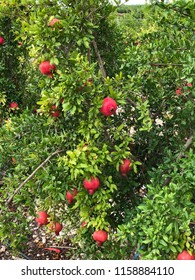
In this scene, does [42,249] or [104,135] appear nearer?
[104,135]

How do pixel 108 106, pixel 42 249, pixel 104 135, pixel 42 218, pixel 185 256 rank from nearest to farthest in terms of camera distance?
pixel 185 256 → pixel 108 106 → pixel 104 135 → pixel 42 218 → pixel 42 249

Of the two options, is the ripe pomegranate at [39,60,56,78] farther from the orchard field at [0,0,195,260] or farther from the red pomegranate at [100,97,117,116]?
the red pomegranate at [100,97,117,116]

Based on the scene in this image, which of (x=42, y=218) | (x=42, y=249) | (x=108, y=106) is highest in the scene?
(x=108, y=106)

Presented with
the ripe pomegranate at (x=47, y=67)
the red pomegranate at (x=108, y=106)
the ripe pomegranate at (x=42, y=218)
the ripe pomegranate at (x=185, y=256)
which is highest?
the ripe pomegranate at (x=47, y=67)

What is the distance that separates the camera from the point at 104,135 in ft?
6.80

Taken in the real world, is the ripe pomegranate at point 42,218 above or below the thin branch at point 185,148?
below

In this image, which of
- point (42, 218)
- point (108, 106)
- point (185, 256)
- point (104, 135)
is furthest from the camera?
point (42, 218)

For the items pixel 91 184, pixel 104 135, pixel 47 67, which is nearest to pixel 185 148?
pixel 104 135

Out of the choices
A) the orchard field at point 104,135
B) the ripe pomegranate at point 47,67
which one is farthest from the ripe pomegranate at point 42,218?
the ripe pomegranate at point 47,67

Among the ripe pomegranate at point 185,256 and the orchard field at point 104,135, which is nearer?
the ripe pomegranate at point 185,256

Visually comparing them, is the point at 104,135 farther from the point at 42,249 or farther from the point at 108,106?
the point at 42,249

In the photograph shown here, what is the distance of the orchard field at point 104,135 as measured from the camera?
1.80 meters

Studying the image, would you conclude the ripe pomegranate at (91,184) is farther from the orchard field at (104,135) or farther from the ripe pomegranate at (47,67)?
the ripe pomegranate at (47,67)
